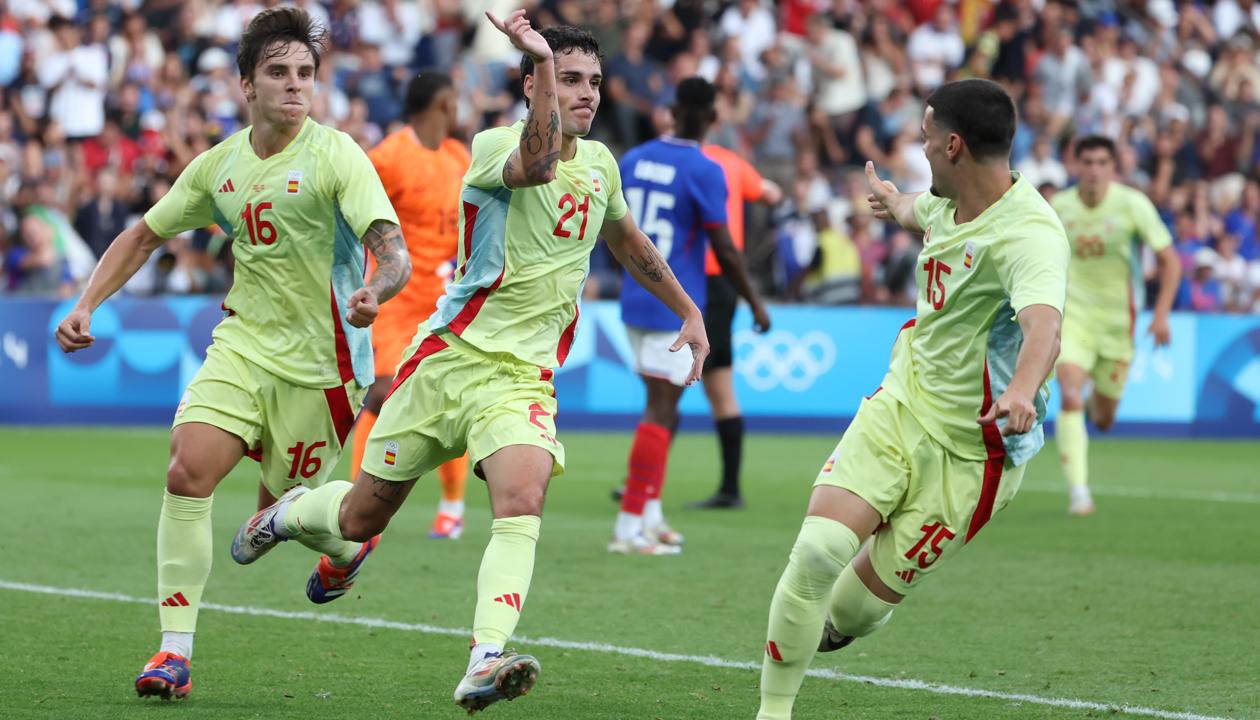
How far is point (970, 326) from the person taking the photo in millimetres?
5555

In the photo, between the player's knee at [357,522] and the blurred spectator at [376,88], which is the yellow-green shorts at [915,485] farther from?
the blurred spectator at [376,88]

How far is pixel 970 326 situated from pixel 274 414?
2498mm

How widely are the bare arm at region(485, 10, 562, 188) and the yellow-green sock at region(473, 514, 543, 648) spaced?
1.11m

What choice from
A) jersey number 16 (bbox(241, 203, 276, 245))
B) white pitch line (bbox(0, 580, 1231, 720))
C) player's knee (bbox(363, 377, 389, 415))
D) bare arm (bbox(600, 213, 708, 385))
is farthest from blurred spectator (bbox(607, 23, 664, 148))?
jersey number 16 (bbox(241, 203, 276, 245))

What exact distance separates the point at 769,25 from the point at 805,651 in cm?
1937

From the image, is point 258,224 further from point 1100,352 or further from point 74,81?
point 74,81

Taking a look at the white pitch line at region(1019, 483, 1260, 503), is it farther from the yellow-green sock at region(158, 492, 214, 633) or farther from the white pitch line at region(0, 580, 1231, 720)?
the yellow-green sock at region(158, 492, 214, 633)

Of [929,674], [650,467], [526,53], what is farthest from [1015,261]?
[650,467]

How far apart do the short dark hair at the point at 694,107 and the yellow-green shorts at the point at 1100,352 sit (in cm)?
331

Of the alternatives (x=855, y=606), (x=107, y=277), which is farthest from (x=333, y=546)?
(x=855, y=606)

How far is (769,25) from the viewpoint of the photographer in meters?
24.0

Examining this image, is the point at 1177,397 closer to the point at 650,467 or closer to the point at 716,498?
the point at 716,498

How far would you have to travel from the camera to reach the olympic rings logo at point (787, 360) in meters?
18.6

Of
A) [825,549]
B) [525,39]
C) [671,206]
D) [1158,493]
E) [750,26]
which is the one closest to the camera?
[825,549]
